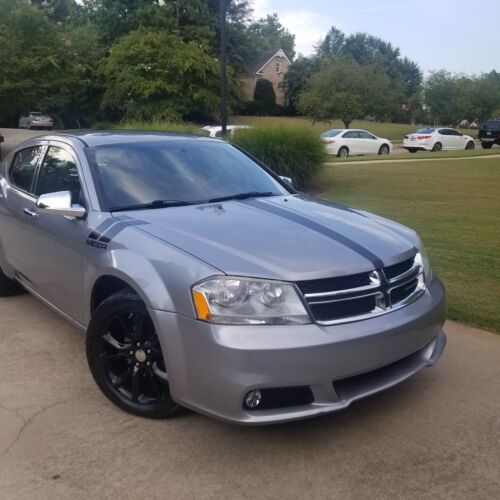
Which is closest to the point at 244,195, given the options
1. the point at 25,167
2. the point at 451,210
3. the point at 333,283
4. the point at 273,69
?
the point at 333,283

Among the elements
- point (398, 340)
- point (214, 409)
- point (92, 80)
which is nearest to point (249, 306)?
point (214, 409)

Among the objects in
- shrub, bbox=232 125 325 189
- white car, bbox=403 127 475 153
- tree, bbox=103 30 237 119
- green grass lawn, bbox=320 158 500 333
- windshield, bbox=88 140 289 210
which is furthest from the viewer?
tree, bbox=103 30 237 119

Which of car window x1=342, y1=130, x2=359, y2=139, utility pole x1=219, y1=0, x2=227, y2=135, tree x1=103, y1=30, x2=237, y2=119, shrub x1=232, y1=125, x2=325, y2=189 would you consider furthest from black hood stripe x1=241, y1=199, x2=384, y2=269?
tree x1=103, y1=30, x2=237, y2=119

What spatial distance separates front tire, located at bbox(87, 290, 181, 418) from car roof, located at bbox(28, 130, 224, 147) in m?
1.46

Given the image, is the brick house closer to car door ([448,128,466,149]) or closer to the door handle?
car door ([448,128,466,149])

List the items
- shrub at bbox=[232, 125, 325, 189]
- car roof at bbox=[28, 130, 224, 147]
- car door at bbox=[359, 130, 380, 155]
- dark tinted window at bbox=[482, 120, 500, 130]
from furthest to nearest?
dark tinted window at bbox=[482, 120, 500, 130], car door at bbox=[359, 130, 380, 155], shrub at bbox=[232, 125, 325, 189], car roof at bbox=[28, 130, 224, 147]

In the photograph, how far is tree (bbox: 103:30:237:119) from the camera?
123ft

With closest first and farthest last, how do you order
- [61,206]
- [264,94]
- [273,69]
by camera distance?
[61,206] < [264,94] < [273,69]

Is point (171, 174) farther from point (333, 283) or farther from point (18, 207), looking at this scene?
point (333, 283)

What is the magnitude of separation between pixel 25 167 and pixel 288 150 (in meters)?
8.56

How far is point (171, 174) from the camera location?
4.11 metres

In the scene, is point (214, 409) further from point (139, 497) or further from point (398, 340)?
point (398, 340)

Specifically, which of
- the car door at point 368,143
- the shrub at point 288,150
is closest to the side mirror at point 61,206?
the shrub at point 288,150

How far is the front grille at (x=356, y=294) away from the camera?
284cm
